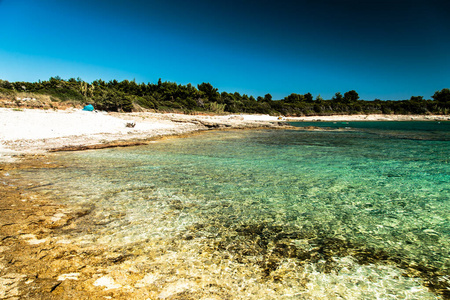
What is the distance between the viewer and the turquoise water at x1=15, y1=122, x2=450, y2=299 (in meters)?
2.39

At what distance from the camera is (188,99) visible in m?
54.6

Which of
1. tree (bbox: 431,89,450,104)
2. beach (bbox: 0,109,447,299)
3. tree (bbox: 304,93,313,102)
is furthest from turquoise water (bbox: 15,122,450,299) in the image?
tree (bbox: 431,89,450,104)

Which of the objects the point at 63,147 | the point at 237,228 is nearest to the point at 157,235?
the point at 237,228

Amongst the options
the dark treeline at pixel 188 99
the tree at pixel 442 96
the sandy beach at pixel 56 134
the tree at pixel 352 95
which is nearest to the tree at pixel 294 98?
→ the dark treeline at pixel 188 99

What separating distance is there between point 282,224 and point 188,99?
175ft

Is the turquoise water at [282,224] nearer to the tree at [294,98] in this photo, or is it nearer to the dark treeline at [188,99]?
the dark treeline at [188,99]

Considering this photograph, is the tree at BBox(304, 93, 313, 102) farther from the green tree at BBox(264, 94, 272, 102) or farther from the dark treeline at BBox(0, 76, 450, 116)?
the green tree at BBox(264, 94, 272, 102)

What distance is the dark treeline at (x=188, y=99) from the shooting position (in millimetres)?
38375

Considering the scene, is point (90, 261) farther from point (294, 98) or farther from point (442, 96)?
point (442, 96)

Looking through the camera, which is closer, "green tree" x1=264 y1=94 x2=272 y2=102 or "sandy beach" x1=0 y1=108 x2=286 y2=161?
"sandy beach" x1=0 y1=108 x2=286 y2=161

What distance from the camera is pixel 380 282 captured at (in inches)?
93.1

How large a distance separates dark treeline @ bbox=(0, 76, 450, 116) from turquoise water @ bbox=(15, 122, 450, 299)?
101 ft

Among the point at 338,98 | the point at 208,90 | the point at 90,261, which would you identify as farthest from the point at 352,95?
the point at 90,261

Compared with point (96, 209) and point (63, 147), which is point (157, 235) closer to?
point (96, 209)
